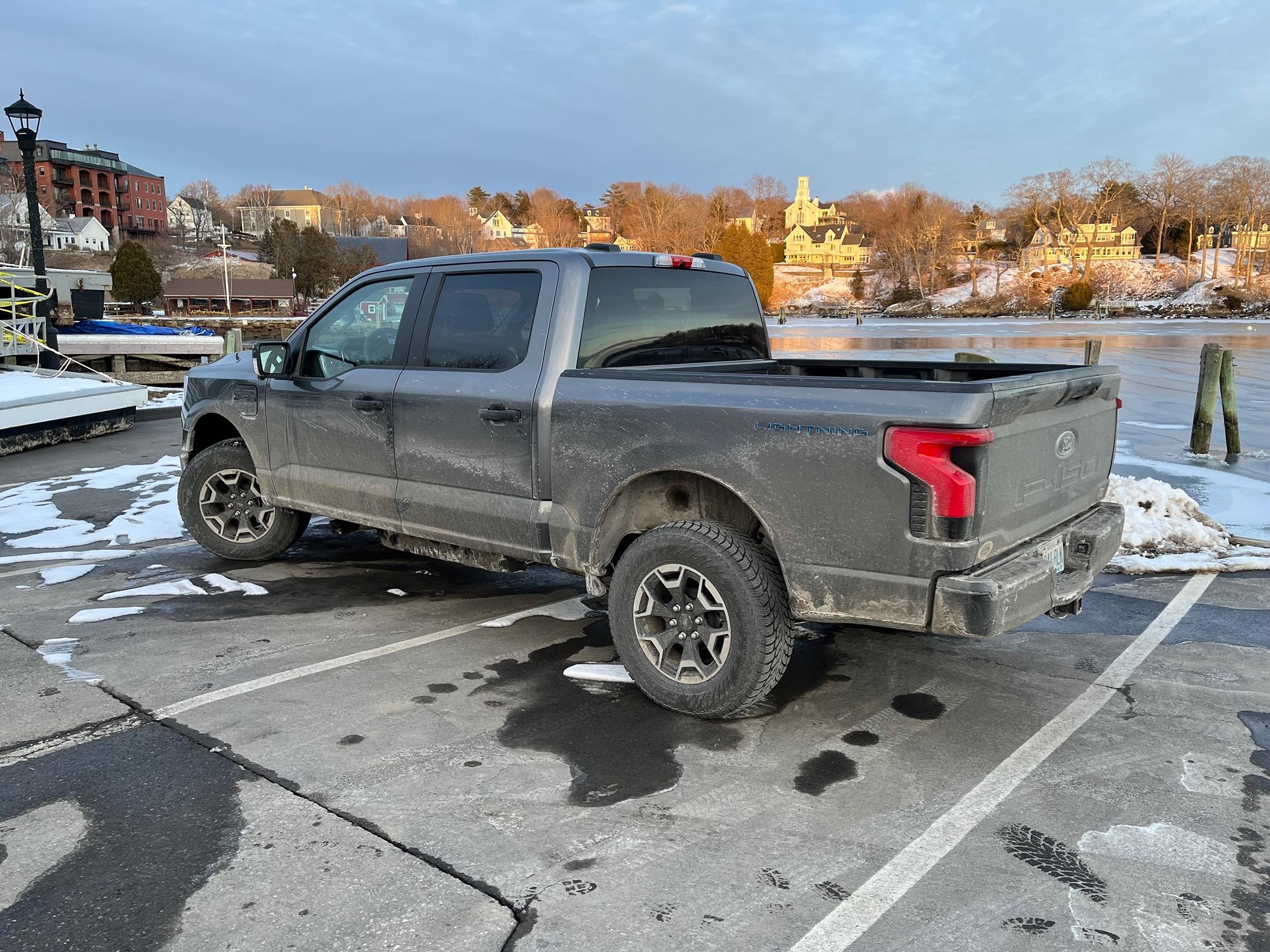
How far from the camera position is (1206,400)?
36.7 ft

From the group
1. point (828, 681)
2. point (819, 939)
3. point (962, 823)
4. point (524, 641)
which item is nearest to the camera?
point (819, 939)

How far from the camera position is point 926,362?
550 cm

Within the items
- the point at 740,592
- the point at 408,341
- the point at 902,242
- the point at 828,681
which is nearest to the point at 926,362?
the point at 828,681

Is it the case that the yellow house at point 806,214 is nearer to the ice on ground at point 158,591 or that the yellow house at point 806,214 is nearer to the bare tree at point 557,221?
the bare tree at point 557,221

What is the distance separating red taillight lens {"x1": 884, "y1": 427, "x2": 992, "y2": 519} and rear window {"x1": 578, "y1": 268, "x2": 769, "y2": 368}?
1.65 m

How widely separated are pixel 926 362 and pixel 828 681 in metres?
2.09

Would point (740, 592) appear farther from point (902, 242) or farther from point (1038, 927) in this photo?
point (902, 242)

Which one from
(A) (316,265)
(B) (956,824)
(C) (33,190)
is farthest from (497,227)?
(B) (956,824)

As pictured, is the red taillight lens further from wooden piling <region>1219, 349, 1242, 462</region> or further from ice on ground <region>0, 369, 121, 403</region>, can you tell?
ice on ground <region>0, 369, 121, 403</region>

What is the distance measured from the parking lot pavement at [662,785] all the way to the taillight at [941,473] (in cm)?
97

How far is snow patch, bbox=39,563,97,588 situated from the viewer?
5.99m

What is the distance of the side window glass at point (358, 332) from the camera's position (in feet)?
17.1

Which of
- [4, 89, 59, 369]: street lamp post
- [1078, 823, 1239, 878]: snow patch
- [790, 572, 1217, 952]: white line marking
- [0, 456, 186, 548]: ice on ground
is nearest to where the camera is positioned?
[790, 572, 1217, 952]: white line marking

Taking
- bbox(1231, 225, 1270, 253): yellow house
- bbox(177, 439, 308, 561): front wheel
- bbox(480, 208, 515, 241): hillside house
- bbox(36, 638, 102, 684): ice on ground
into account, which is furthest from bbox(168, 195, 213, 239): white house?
bbox(36, 638, 102, 684): ice on ground
